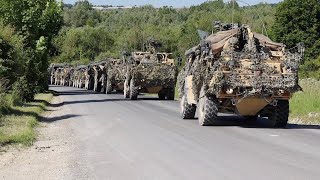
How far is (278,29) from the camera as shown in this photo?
65.5 meters

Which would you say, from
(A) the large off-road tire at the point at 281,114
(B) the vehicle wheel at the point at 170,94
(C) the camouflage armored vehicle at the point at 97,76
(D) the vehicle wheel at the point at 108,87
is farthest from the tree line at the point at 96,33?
(B) the vehicle wheel at the point at 170,94

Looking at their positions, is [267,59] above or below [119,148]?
above

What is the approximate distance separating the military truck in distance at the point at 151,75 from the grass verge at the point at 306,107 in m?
8.56

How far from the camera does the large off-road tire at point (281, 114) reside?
16.9m

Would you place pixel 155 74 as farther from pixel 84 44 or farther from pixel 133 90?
pixel 84 44

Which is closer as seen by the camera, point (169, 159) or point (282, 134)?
point (169, 159)

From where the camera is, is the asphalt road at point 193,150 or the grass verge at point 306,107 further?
the grass verge at point 306,107

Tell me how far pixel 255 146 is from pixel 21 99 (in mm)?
16640

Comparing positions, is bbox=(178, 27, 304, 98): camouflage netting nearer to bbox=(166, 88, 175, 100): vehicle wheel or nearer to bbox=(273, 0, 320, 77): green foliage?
bbox=(166, 88, 175, 100): vehicle wheel

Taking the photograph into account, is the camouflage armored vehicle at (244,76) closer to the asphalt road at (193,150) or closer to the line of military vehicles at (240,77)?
the line of military vehicles at (240,77)

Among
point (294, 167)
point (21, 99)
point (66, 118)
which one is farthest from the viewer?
point (21, 99)

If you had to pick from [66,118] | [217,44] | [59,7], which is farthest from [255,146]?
[59,7]

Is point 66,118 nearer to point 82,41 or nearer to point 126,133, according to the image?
point 126,133

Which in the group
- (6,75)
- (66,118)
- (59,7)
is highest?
(59,7)
